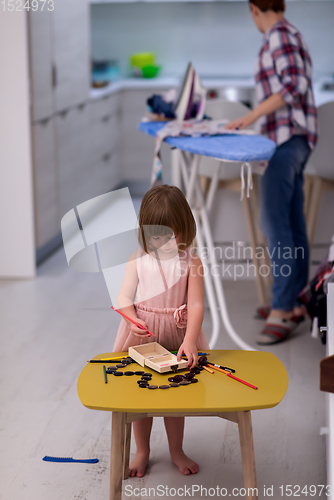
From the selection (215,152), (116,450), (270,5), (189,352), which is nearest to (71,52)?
(270,5)

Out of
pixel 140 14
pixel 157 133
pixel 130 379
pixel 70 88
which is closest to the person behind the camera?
pixel 130 379

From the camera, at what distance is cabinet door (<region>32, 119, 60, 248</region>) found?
110 inches

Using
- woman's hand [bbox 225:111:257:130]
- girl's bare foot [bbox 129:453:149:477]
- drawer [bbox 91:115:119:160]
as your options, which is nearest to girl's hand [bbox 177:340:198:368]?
girl's bare foot [bbox 129:453:149:477]

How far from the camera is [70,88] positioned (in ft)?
10.6

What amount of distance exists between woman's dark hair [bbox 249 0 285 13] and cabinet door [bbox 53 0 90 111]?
125 cm

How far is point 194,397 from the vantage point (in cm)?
97

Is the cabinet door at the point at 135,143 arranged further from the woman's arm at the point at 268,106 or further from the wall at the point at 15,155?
the woman's arm at the point at 268,106

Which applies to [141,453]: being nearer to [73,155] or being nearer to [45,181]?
[45,181]

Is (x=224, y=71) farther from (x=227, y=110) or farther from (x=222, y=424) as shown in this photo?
(x=222, y=424)

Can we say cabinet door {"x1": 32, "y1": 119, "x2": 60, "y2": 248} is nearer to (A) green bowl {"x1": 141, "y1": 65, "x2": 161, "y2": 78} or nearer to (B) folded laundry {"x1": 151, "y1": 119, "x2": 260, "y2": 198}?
(B) folded laundry {"x1": 151, "y1": 119, "x2": 260, "y2": 198}

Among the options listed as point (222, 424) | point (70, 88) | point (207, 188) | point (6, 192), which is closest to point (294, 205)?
point (207, 188)

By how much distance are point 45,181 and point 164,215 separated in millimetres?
1935

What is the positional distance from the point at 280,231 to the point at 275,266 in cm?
13

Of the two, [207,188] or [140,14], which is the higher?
[140,14]
